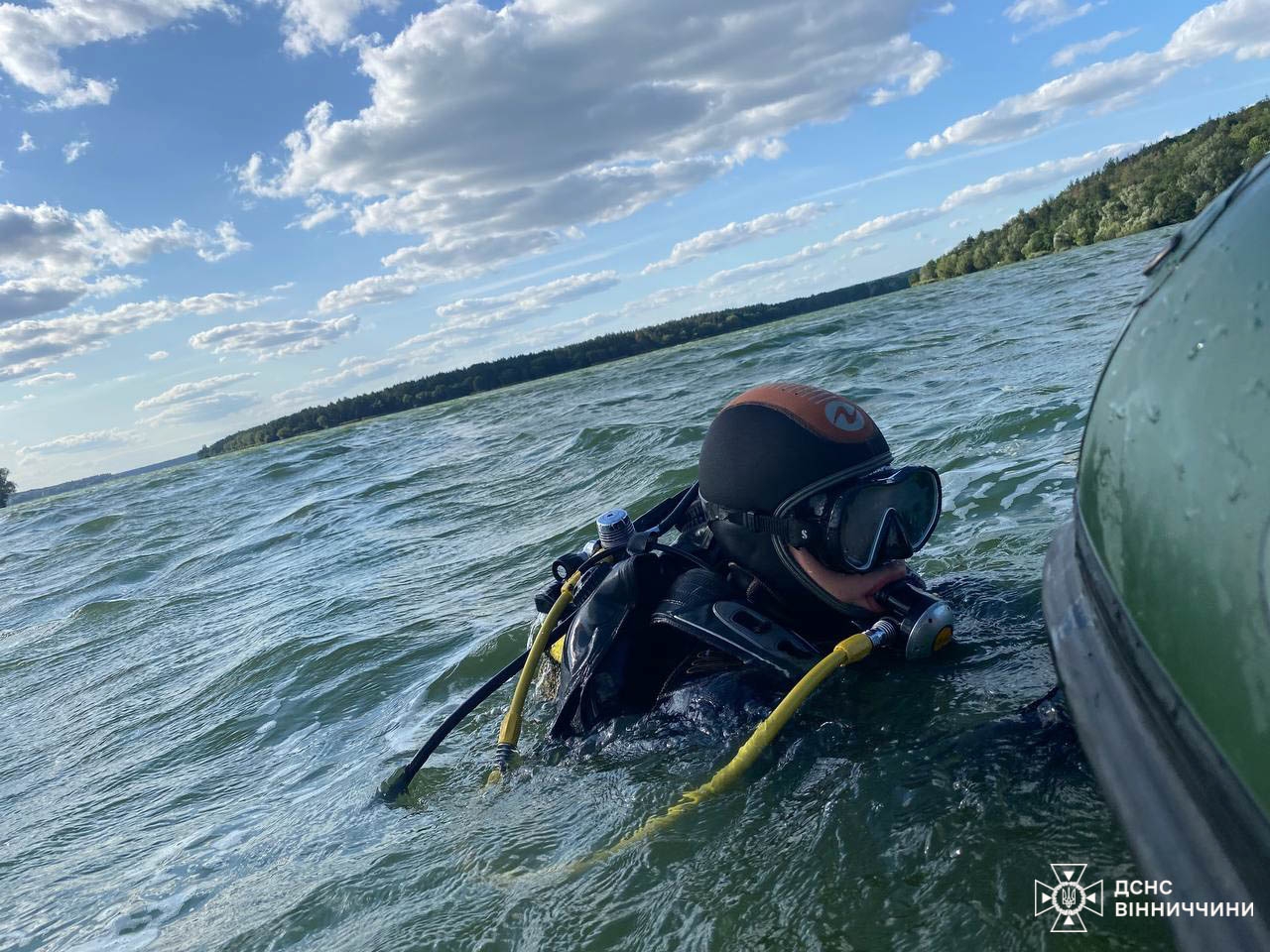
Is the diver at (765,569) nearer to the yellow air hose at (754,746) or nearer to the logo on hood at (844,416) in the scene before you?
the logo on hood at (844,416)

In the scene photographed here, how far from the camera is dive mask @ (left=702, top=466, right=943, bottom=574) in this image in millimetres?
2820

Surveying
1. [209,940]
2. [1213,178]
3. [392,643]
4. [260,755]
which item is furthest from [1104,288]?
[1213,178]

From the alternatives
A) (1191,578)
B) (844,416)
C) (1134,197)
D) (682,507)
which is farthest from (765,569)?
(1134,197)

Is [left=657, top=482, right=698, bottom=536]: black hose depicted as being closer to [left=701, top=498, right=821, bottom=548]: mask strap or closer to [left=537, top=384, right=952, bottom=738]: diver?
[left=537, top=384, right=952, bottom=738]: diver

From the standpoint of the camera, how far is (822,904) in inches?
82.4

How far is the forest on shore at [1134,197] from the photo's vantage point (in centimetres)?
A: 3612

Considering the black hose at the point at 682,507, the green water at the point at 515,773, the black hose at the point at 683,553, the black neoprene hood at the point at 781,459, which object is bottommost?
the green water at the point at 515,773

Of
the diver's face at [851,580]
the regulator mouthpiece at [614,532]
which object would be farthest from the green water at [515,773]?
the regulator mouthpiece at [614,532]

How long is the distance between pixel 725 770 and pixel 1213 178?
41771mm

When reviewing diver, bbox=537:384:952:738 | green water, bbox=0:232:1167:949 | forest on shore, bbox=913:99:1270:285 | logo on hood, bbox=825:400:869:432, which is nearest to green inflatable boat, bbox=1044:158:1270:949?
green water, bbox=0:232:1167:949

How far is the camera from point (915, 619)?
2.80 metres

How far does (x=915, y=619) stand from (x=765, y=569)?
523mm

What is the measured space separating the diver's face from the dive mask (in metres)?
0.03

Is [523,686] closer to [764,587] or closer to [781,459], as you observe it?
[764,587]
